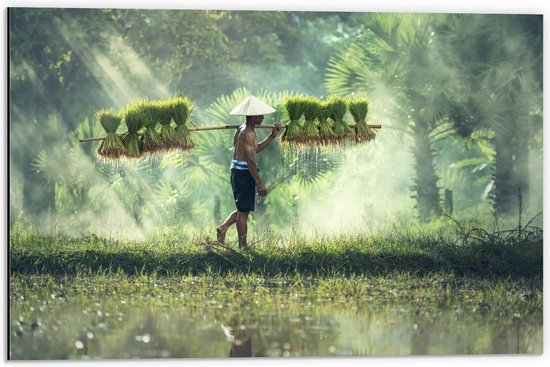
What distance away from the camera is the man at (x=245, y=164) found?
7.75 m

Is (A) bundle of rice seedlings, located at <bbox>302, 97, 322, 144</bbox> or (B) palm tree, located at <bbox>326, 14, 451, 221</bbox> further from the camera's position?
(B) palm tree, located at <bbox>326, 14, 451, 221</bbox>

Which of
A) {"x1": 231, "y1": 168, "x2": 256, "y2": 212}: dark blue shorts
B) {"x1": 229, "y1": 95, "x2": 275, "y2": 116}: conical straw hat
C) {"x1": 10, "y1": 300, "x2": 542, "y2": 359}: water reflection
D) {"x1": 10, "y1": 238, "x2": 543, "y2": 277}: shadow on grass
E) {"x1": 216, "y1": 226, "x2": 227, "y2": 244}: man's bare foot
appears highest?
{"x1": 229, "y1": 95, "x2": 275, "y2": 116}: conical straw hat

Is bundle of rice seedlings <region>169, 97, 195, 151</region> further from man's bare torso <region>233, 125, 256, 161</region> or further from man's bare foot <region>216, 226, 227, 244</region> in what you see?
man's bare foot <region>216, 226, 227, 244</region>

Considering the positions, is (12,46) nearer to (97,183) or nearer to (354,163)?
(97,183)

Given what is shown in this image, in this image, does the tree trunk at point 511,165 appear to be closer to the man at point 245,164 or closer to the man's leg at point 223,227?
the man at point 245,164

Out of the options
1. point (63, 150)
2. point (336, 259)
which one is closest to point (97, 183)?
point (63, 150)

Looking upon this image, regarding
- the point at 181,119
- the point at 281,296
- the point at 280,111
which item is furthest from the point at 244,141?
the point at 281,296

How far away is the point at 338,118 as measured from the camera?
7.90 m

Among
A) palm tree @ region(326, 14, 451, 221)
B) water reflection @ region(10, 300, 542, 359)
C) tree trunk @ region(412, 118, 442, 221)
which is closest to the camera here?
water reflection @ region(10, 300, 542, 359)

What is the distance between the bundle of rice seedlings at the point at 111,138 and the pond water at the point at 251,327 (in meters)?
1.00

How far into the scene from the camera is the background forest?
7.96m

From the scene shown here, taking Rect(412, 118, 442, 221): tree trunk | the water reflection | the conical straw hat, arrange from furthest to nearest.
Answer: Rect(412, 118, 442, 221): tree trunk < the conical straw hat < the water reflection

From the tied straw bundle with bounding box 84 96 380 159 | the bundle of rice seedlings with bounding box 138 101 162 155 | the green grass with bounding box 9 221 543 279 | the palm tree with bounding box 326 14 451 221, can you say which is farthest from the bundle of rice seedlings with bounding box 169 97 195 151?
the palm tree with bounding box 326 14 451 221

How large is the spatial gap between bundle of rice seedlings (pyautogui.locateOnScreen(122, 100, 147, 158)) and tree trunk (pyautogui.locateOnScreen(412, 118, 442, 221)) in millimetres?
2015
